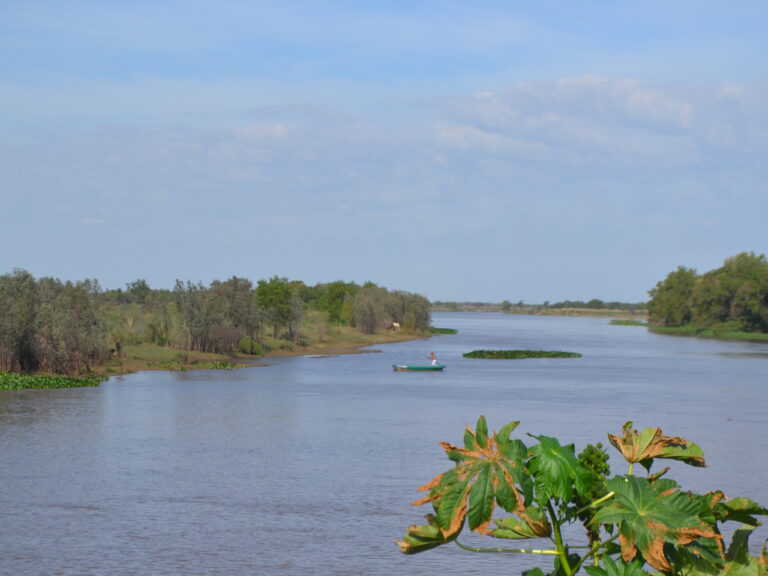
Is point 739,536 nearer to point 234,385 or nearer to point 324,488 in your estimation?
point 324,488

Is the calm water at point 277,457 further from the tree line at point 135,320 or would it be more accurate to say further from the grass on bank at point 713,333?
the grass on bank at point 713,333

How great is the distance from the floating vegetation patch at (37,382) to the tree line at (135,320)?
1.49 metres

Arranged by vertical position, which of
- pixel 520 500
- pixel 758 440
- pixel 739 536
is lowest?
pixel 758 440

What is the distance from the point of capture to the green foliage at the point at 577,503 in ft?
14.5

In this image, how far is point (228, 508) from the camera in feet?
64.8

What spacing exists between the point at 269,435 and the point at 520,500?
2728cm

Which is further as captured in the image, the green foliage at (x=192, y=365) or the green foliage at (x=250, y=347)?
the green foliage at (x=250, y=347)

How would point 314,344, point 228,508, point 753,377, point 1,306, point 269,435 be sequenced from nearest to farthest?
point 228,508 < point 269,435 < point 1,306 < point 753,377 < point 314,344

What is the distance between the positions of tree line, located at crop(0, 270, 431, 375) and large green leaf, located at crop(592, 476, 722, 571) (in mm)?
43379

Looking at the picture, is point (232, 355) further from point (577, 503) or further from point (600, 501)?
point (600, 501)

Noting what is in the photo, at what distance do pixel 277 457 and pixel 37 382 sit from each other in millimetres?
22234

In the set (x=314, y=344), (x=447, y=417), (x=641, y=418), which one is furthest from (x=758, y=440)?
(x=314, y=344)

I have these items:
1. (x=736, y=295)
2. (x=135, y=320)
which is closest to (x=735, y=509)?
(x=135, y=320)

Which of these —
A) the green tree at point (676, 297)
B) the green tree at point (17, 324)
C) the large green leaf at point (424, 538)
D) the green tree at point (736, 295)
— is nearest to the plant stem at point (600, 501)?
the large green leaf at point (424, 538)
